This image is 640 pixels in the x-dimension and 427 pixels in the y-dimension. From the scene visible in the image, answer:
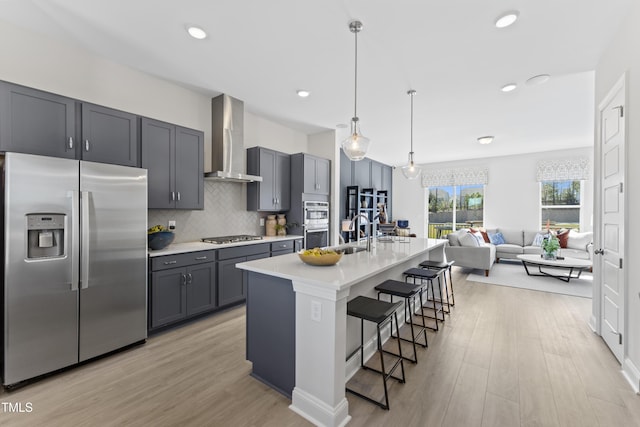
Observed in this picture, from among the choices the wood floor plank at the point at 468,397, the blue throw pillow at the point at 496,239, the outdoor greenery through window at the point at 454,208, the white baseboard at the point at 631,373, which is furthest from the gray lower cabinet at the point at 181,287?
the outdoor greenery through window at the point at 454,208

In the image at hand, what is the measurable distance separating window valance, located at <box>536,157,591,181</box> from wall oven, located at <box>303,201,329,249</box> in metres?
5.73

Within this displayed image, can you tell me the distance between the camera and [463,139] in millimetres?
5770

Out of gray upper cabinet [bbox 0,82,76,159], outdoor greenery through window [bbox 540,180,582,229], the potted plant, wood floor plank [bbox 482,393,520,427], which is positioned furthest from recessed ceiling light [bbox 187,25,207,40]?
outdoor greenery through window [bbox 540,180,582,229]

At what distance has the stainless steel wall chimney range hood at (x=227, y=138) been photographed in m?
3.73

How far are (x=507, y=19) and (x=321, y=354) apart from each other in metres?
2.82

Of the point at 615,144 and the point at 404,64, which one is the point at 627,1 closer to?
the point at 615,144

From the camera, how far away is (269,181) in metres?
4.37

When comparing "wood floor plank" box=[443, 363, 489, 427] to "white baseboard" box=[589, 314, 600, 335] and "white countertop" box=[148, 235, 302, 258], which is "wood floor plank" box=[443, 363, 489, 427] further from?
"white countertop" box=[148, 235, 302, 258]

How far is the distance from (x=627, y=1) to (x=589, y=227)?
632cm

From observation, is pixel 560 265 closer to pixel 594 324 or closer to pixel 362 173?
pixel 594 324

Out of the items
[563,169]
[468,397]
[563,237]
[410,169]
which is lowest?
[468,397]

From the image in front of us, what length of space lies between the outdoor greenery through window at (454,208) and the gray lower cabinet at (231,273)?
652 centimetres

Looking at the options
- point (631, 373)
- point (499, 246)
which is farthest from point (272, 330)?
point (499, 246)

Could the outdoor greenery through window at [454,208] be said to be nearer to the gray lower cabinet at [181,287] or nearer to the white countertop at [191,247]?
the white countertop at [191,247]
